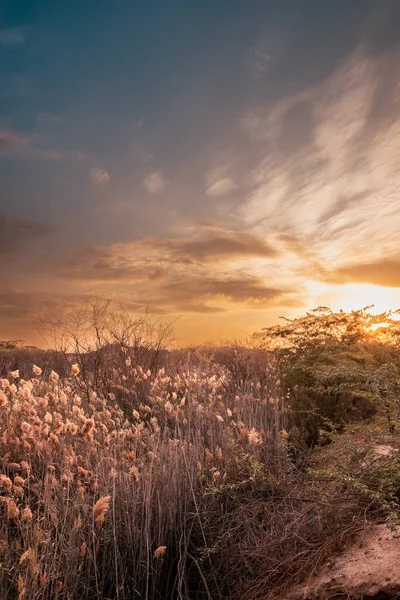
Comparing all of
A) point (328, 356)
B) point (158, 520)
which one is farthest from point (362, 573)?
point (328, 356)

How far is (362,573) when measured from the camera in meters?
2.94

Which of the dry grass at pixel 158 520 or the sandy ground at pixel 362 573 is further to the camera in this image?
the dry grass at pixel 158 520

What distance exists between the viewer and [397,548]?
304 centimetres

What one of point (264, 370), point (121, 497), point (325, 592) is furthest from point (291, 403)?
point (325, 592)

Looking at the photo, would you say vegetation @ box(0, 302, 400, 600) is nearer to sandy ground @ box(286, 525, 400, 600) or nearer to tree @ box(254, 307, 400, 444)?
sandy ground @ box(286, 525, 400, 600)

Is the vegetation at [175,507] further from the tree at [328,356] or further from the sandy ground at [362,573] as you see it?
the tree at [328,356]

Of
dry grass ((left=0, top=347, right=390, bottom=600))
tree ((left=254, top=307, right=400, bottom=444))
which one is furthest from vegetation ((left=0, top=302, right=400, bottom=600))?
tree ((left=254, top=307, right=400, bottom=444))

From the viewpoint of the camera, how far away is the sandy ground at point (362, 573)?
2.80 metres

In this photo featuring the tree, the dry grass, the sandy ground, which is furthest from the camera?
the tree

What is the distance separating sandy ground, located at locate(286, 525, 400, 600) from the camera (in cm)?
280

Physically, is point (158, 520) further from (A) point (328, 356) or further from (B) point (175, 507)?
(A) point (328, 356)

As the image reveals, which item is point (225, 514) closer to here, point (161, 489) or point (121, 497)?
point (161, 489)

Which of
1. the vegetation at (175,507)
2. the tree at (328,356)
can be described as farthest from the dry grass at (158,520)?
the tree at (328,356)

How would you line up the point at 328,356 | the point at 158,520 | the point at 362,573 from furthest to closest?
the point at 328,356
the point at 158,520
the point at 362,573
